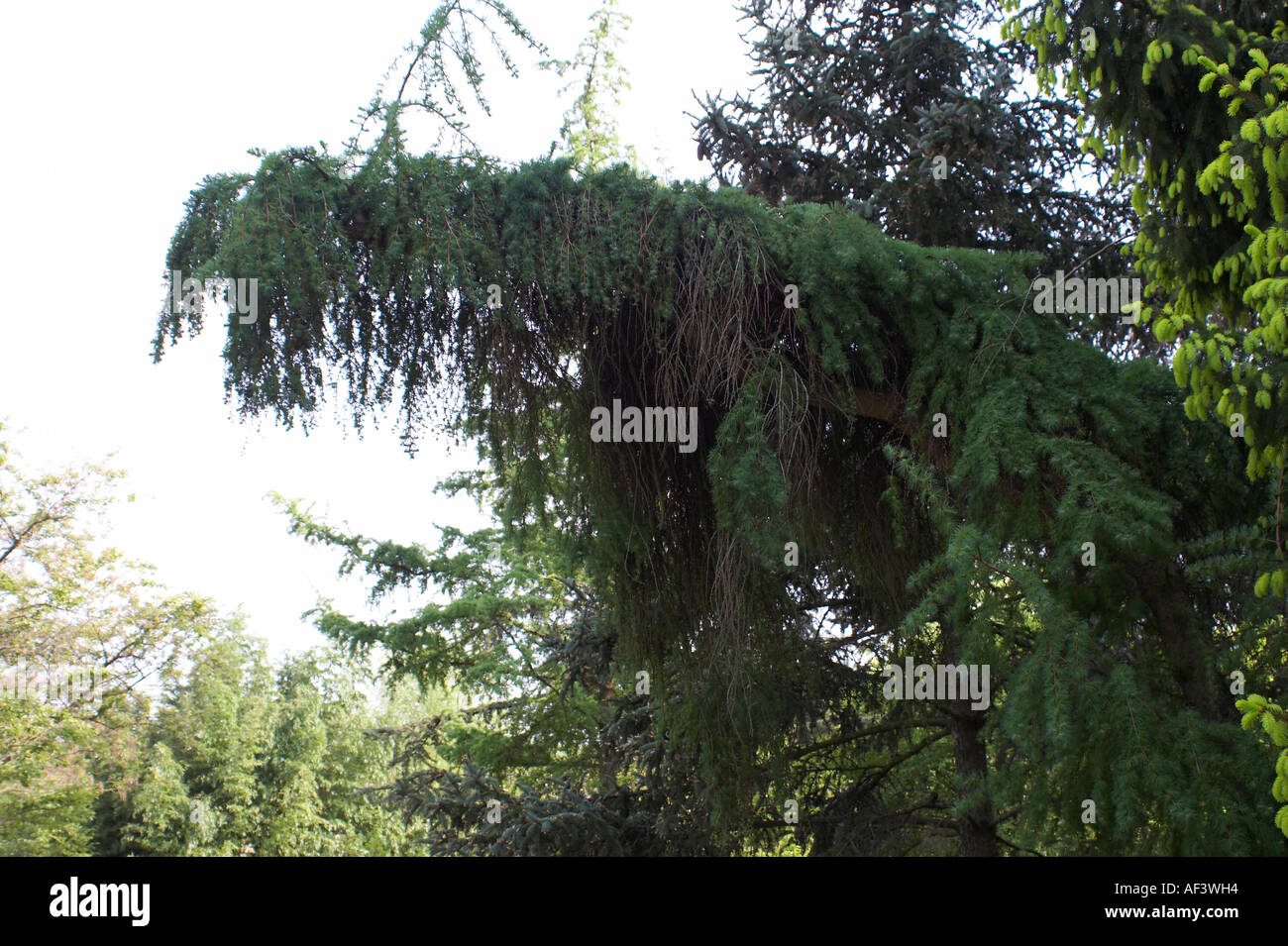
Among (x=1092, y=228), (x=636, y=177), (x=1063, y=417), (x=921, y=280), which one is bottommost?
(x=1063, y=417)

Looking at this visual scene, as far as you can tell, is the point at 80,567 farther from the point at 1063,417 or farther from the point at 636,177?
the point at 1063,417

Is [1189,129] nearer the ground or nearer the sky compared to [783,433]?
nearer the sky

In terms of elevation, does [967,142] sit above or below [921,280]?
above

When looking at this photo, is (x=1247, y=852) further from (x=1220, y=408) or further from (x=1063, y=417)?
(x=1063, y=417)

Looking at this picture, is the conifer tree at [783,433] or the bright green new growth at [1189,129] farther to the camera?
the conifer tree at [783,433]

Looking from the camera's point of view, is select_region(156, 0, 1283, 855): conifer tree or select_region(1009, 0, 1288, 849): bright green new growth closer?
select_region(1009, 0, 1288, 849): bright green new growth

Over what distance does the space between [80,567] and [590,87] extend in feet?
39.0

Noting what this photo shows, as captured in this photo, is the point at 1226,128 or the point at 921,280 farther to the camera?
the point at 921,280

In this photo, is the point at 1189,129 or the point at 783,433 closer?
the point at 1189,129

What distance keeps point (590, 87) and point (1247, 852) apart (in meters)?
16.2

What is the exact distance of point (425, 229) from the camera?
588 cm
